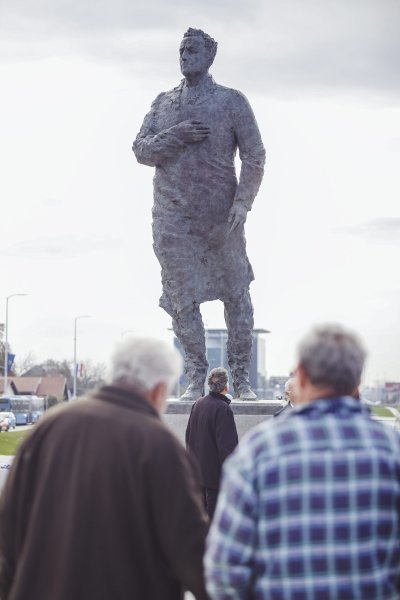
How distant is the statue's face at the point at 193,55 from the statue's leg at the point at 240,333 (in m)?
1.99

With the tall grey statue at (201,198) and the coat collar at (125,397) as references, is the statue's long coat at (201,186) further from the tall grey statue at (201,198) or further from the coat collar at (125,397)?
the coat collar at (125,397)

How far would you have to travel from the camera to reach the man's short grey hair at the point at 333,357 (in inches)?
163

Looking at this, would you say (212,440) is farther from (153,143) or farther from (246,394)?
(153,143)

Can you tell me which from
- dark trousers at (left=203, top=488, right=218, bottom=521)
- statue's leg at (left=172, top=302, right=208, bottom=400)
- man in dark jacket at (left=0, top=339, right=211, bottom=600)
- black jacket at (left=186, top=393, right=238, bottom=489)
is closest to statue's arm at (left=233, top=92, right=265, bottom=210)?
statue's leg at (left=172, top=302, right=208, bottom=400)

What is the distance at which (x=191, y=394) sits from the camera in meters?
10.7

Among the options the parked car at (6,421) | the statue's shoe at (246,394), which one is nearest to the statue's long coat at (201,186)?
the statue's shoe at (246,394)

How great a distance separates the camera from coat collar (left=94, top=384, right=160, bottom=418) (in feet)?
14.3

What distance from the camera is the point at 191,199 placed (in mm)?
10641

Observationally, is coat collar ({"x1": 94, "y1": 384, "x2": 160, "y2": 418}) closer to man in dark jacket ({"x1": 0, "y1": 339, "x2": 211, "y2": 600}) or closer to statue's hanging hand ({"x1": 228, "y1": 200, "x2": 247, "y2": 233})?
man in dark jacket ({"x1": 0, "y1": 339, "x2": 211, "y2": 600})

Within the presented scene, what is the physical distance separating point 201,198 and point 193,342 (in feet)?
4.21

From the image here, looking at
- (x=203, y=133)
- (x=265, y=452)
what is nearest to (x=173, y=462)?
(x=265, y=452)

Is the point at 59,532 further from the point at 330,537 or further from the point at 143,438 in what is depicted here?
the point at 330,537

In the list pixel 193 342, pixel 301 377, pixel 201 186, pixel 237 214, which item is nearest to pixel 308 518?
pixel 301 377

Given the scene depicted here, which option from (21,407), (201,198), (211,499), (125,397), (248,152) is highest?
(248,152)
